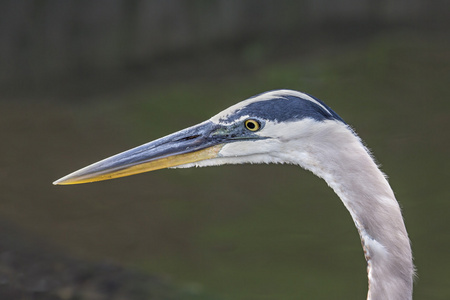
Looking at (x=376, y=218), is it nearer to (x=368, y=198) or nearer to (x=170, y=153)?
(x=368, y=198)

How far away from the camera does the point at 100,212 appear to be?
15.6ft

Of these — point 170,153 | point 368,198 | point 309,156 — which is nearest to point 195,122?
point 170,153

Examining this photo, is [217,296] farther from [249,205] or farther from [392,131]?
[392,131]

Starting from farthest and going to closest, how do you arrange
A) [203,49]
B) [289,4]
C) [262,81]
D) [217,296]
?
[289,4] < [203,49] < [262,81] < [217,296]

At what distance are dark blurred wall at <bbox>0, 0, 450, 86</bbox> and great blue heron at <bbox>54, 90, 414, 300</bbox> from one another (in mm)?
4826

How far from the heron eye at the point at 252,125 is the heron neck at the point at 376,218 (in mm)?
297

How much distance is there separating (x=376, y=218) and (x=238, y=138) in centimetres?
54

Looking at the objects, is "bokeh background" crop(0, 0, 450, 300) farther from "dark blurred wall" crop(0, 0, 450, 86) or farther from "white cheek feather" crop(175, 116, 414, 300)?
"white cheek feather" crop(175, 116, 414, 300)

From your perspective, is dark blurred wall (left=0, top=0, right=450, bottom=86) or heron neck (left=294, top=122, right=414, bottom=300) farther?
dark blurred wall (left=0, top=0, right=450, bottom=86)

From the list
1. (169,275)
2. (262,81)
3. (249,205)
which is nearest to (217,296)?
(169,275)

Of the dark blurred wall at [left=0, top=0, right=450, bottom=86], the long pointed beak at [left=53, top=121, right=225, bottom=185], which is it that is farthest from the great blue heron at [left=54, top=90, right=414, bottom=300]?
the dark blurred wall at [left=0, top=0, right=450, bottom=86]

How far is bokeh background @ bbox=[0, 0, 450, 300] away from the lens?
164 inches

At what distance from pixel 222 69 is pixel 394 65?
5.60 feet

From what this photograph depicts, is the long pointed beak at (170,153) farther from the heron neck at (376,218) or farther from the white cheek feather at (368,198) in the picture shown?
the heron neck at (376,218)
